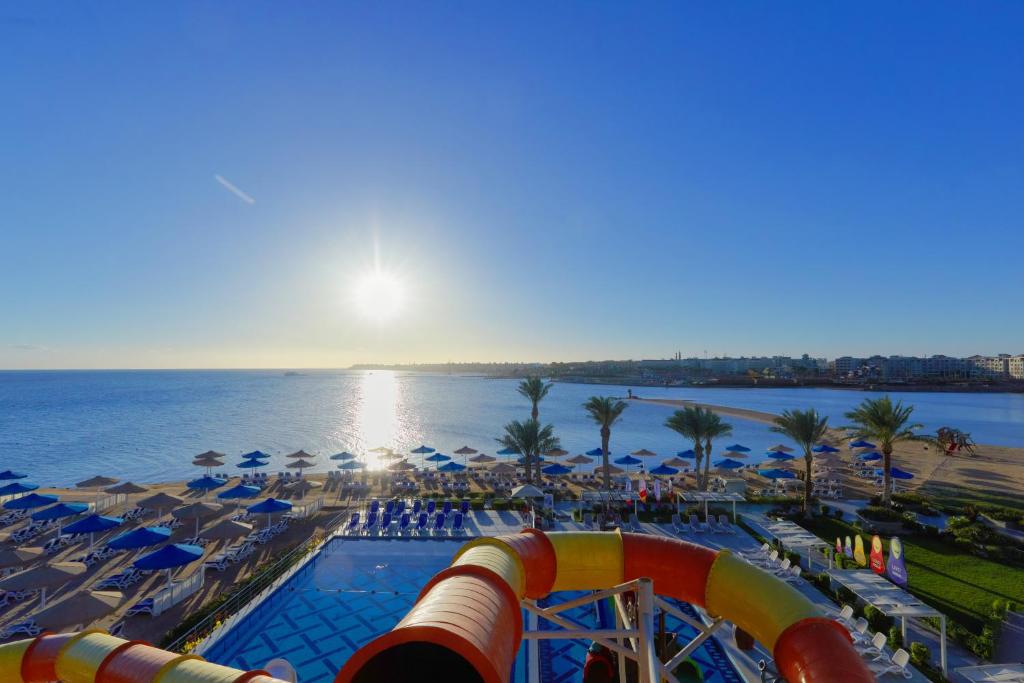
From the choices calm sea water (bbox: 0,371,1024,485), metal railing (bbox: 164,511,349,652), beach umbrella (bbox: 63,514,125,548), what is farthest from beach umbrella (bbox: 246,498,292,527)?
calm sea water (bbox: 0,371,1024,485)

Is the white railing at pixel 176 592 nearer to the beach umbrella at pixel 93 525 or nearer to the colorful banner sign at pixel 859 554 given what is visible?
the beach umbrella at pixel 93 525

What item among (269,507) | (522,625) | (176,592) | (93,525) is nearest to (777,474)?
(269,507)

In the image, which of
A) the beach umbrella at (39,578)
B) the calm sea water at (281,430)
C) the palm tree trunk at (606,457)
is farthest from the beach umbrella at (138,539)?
the calm sea water at (281,430)

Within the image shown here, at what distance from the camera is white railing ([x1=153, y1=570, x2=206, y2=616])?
1291 cm

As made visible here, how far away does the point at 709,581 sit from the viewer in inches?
201

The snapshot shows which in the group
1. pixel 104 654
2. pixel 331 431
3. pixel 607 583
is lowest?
pixel 331 431

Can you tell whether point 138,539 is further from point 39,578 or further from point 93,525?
point 93,525

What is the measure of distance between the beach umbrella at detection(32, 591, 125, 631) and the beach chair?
17.0 metres

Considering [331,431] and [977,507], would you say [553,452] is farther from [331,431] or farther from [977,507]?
[331,431]

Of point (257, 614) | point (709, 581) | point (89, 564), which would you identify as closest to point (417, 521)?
point (257, 614)

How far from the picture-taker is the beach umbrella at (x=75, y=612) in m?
11.4

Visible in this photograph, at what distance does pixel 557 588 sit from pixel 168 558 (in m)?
12.6

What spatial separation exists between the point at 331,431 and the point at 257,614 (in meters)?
57.7

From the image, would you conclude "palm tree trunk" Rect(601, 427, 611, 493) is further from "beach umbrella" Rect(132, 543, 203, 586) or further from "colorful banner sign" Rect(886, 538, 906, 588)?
"beach umbrella" Rect(132, 543, 203, 586)
